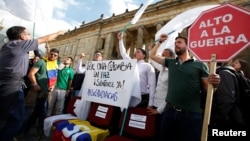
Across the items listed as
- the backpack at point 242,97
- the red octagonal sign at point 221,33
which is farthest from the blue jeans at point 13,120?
the backpack at point 242,97

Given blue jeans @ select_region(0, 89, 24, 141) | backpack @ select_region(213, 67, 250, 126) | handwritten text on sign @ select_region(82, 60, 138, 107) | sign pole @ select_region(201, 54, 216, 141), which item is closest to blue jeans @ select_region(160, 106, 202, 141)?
sign pole @ select_region(201, 54, 216, 141)

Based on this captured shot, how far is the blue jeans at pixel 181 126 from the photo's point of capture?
2535mm

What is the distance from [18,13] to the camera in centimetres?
370

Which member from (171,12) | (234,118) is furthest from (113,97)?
(171,12)

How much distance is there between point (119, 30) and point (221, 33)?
27.4 metres

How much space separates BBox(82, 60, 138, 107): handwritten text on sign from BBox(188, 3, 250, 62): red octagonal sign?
151cm

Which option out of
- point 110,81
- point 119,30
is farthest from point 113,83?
point 119,30

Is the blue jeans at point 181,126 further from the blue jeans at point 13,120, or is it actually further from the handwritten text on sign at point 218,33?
the blue jeans at point 13,120

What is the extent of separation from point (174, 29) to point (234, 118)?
2011 millimetres

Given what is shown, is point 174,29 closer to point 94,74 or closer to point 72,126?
point 94,74

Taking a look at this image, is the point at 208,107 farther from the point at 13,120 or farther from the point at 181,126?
the point at 13,120

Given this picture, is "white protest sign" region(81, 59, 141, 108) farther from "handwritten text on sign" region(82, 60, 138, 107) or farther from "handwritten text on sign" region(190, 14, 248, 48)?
"handwritten text on sign" region(190, 14, 248, 48)

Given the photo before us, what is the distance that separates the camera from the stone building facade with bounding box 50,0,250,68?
2239cm

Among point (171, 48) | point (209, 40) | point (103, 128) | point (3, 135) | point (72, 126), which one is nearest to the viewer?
point (209, 40)
